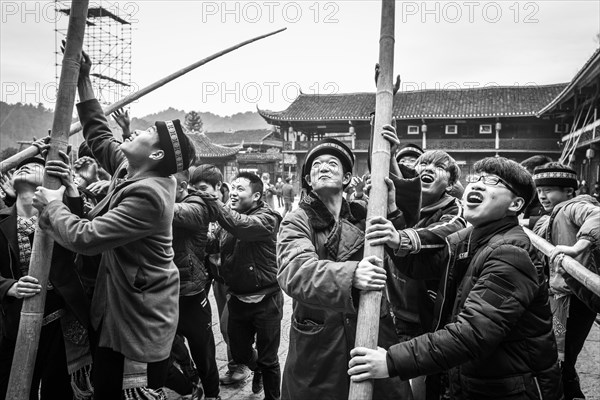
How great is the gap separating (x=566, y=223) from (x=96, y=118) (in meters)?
3.35

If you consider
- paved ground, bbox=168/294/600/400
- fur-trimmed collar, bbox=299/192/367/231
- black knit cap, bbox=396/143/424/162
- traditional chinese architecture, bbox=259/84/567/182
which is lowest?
paved ground, bbox=168/294/600/400

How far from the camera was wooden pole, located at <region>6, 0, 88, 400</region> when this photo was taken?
200 cm

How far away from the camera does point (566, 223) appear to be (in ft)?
10.6

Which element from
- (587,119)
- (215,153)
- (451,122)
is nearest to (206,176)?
(587,119)

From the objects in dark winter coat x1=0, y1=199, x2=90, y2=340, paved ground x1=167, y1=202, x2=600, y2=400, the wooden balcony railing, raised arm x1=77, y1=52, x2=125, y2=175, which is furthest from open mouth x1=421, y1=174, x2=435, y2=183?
the wooden balcony railing

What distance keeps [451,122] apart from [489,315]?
1124 inches

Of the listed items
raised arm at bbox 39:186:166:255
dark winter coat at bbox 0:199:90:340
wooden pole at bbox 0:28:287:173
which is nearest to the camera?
raised arm at bbox 39:186:166:255

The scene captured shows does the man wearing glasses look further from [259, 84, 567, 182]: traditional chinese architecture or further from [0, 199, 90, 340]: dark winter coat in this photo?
[259, 84, 567, 182]: traditional chinese architecture

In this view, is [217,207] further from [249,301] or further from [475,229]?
[475,229]

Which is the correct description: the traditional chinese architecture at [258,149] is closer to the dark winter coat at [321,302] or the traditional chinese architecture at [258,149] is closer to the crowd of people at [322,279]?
the crowd of people at [322,279]

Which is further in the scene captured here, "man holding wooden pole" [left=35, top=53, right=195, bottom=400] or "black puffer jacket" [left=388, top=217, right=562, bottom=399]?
"man holding wooden pole" [left=35, top=53, right=195, bottom=400]

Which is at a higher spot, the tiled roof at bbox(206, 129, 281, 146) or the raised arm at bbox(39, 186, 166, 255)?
the tiled roof at bbox(206, 129, 281, 146)

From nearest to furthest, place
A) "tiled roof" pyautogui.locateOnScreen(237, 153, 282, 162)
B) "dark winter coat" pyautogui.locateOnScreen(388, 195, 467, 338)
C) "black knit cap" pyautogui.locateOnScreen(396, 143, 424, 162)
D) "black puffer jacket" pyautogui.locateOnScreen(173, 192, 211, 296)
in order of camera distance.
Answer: "dark winter coat" pyautogui.locateOnScreen(388, 195, 467, 338)
"black puffer jacket" pyautogui.locateOnScreen(173, 192, 211, 296)
"black knit cap" pyautogui.locateOnScreen(396, 143, 424, 162)
"tiled roof" pyautogui.locateOnScreen(237, 153, 282, 162)

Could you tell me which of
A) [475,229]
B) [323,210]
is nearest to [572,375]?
[475,229]
